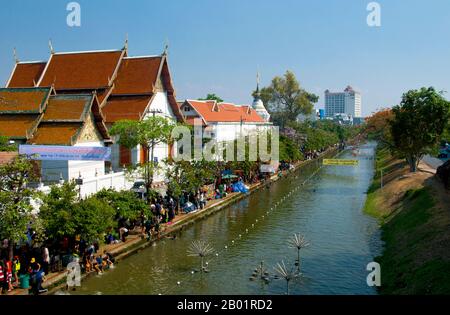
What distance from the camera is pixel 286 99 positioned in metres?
124

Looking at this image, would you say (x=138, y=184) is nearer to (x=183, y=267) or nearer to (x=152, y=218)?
(x=152, y=218)

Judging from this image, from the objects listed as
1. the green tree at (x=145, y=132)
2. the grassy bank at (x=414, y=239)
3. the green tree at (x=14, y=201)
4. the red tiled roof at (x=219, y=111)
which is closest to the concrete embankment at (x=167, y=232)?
the green tree at (x=14, y=201)

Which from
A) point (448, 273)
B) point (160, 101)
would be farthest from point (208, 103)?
A: point (448, 273)

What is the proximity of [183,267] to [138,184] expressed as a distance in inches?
555

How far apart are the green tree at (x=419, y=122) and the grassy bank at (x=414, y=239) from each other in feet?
31.0

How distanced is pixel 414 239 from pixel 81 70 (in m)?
39.9

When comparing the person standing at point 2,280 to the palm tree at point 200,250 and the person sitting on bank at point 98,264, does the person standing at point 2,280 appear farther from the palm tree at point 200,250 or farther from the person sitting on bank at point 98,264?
the palm tree at point 200,250

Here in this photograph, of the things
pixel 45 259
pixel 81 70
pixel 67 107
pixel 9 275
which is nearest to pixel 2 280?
pixel 9 275

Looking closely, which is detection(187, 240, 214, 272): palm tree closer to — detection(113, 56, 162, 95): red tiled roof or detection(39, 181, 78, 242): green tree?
detection(39, 181, 78, 242): green tree

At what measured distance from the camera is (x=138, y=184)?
36.3 metres

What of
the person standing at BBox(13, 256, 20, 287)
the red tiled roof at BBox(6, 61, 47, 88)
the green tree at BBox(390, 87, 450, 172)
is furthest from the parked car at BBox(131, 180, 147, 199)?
the green tree at BBox(390, 87, 450, 172)

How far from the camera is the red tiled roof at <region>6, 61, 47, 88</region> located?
53.6 meters

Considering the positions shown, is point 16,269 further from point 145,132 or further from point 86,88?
A: point 86,88
